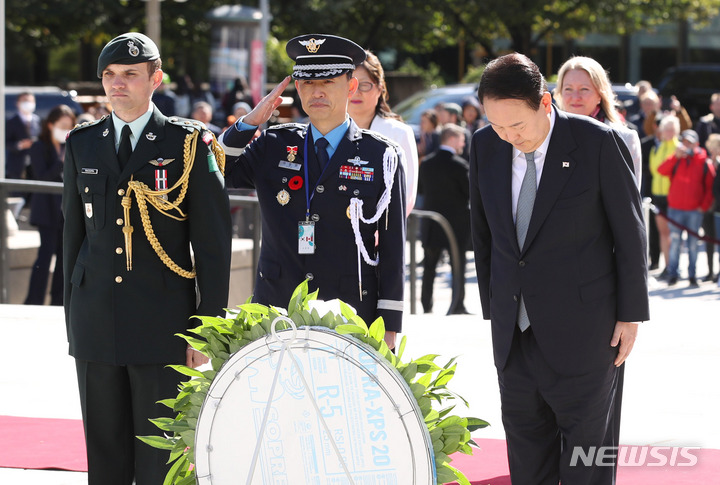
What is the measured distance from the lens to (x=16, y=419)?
6215 millimetres

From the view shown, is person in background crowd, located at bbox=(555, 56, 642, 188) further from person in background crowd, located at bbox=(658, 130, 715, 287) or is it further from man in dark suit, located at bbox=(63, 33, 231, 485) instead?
person in background crowd, located at bbox=(658, 130, 715, 287)

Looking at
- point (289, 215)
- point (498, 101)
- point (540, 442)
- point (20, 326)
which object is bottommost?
point (20, 326)

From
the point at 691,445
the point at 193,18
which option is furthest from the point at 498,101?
the point at 193,18

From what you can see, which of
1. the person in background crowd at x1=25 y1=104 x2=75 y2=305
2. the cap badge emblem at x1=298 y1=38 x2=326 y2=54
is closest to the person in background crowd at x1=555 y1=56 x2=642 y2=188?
the cap badge emblem at x1=298 y1=38 x2=326 y2=54

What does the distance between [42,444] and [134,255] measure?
1896mm

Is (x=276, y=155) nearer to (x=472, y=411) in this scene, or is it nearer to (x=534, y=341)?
(x=534, y=341)

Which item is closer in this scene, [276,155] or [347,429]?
[347,429]

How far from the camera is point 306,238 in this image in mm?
4598

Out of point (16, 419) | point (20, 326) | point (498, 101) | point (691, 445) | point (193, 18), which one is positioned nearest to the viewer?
point (498, 101)

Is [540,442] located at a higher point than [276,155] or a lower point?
lower

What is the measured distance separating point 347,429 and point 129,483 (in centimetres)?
118

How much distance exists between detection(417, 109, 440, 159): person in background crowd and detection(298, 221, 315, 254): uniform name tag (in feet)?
37.0

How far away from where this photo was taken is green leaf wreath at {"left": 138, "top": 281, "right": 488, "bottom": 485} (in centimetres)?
362

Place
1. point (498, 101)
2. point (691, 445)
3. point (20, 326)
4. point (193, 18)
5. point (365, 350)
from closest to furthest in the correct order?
point (365, 350), point (498, 101), point (691, 445), point (20, 326), point (193, 18)
